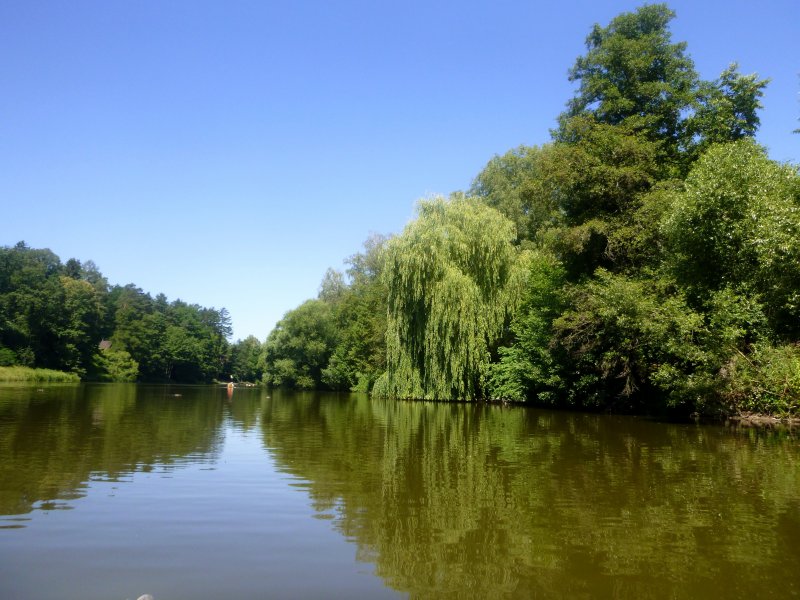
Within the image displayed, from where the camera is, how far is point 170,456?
456 inches

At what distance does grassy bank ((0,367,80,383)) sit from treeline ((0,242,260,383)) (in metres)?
5.91

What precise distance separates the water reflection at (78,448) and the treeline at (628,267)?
14668mm

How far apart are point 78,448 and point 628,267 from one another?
77.0ft

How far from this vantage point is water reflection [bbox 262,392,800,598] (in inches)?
202

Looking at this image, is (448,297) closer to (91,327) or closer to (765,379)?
(765,379)

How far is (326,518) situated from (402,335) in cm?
2640

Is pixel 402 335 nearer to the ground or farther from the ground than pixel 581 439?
farther from the ground

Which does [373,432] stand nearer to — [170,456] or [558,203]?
[170,456]

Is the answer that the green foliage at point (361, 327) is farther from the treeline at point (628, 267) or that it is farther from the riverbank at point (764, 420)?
the riverbank at point (764, 420)

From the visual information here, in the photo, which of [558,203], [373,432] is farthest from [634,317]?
[373,432]

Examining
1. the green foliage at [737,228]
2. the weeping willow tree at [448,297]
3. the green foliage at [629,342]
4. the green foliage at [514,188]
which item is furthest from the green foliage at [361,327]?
the green foliage at [737,228]

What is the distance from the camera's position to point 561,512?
7.35m

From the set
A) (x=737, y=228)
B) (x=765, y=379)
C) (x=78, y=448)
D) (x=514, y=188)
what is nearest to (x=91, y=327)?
(x=514, y=188)

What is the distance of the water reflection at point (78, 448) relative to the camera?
26.4ft
